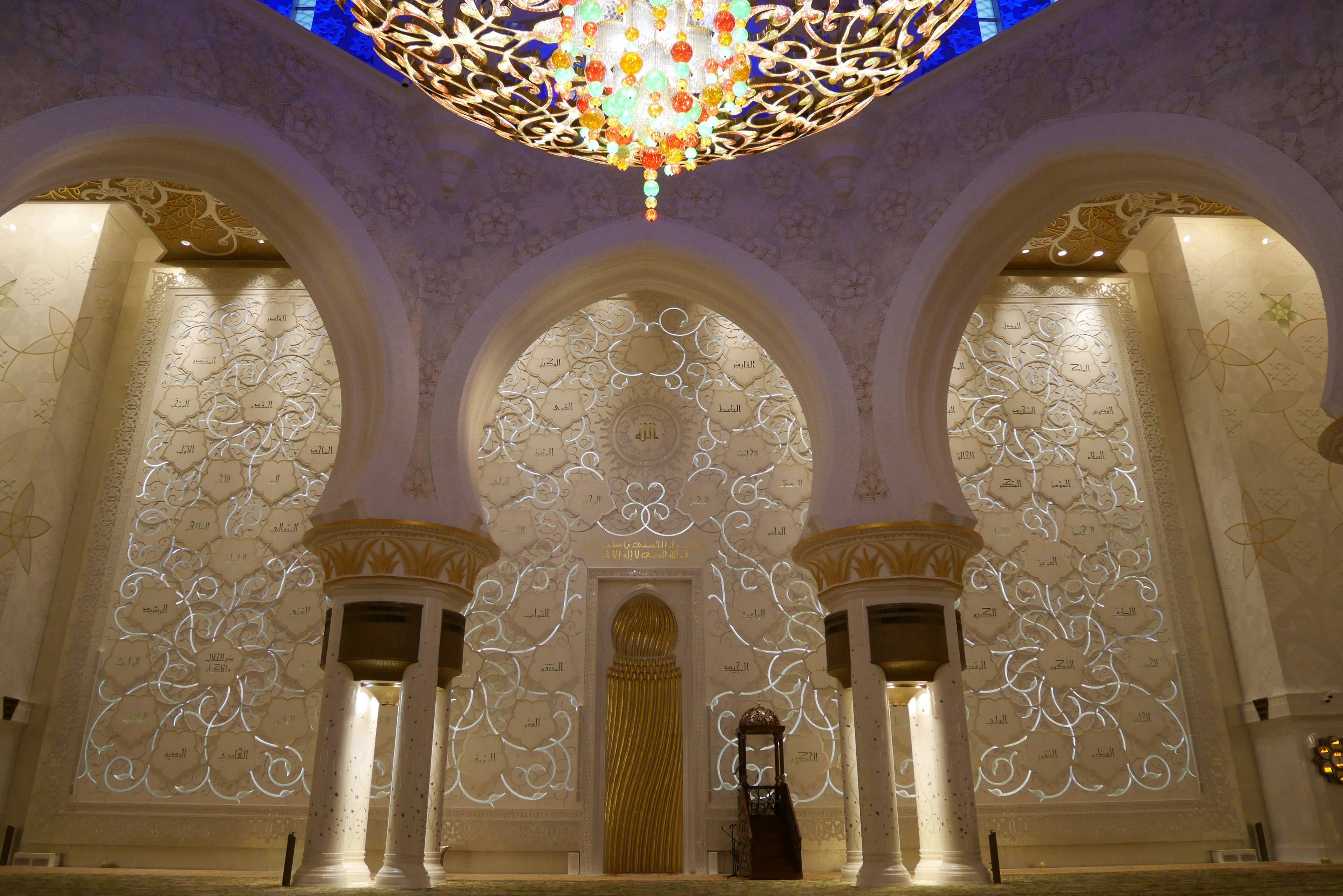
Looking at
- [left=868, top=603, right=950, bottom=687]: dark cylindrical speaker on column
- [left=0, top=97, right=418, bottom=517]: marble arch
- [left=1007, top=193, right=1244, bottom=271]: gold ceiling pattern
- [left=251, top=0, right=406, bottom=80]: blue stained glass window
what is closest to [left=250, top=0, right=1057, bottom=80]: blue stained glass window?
[left=251, top=0, right=406, bottom=80]: blue stained glass window

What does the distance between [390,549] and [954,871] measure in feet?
11.6

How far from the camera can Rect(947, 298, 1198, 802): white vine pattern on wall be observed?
23.7 ft

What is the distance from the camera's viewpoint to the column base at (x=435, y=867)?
5.55m

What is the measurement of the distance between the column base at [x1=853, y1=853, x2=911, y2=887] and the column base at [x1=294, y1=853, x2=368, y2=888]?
8.79 ft

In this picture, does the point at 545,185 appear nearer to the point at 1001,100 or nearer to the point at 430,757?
the point at 1001,100

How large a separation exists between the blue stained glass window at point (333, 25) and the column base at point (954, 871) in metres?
5.92

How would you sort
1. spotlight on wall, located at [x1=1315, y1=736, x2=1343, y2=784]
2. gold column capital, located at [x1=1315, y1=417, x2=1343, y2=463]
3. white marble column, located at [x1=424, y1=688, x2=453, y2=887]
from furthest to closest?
spotlight on wall, located at [x1=1315, y1=736, x2=1343, y2=784], white marble column, located at [x1=424, y1=688, x2=453, y2=887], gold column capital, located at [x1=1315, y1=417, x2=1343, y2=463]

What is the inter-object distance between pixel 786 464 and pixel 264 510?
14.3 ft

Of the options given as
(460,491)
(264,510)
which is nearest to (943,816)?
(460,491)

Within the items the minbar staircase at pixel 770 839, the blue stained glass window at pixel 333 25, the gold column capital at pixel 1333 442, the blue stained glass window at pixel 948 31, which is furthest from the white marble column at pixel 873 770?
the blue stained glass window at pixel 333 25

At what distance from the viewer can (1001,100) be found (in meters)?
6.07

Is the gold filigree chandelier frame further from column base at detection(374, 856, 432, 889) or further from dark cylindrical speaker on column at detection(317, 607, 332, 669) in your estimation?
column base at detection(374, 856, 432, 889)

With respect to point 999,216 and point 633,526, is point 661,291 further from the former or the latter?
point 999,216

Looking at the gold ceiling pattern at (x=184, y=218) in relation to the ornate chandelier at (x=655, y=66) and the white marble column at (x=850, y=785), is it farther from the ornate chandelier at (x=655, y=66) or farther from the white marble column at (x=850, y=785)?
the white marble column at (x=850, y=785)
